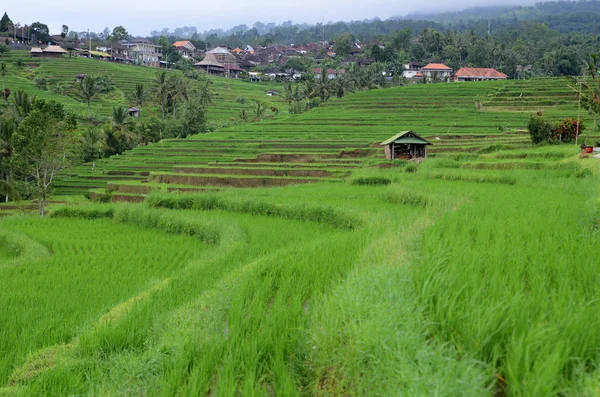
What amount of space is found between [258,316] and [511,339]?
1.85 m

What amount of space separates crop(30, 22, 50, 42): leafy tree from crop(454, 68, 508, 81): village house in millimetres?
57487

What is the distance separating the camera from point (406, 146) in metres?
25.3

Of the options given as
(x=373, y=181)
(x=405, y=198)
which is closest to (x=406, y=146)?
(x=373, y=181)

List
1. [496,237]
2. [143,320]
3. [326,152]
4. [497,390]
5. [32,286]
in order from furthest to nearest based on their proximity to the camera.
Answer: [326,152], [32,286], [496,237], [143,320], [497,390]

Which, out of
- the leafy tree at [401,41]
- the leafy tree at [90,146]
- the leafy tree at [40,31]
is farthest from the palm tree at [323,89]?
the leafy tree at [40,31]

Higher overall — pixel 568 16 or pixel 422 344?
pixel 568 16

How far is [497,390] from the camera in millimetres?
2551

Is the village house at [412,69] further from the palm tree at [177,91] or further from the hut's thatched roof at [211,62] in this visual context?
the palm tree at [177,91]

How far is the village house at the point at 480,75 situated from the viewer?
6469 cm

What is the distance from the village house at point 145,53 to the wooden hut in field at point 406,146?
64920 millimetres

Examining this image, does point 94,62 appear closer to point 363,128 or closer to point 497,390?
point 363,128

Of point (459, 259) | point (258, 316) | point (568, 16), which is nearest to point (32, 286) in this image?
point (258, 316)

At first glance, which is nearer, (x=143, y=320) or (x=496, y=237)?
(x=143, y=320)

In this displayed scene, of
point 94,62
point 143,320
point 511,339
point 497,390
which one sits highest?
point 94,62
